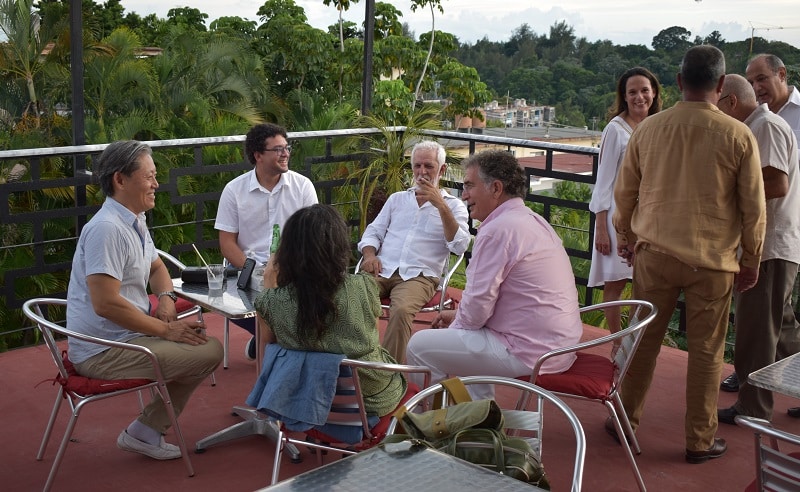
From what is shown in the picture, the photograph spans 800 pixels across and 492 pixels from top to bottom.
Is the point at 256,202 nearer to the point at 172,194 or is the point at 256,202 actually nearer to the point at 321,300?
the point at 172,194

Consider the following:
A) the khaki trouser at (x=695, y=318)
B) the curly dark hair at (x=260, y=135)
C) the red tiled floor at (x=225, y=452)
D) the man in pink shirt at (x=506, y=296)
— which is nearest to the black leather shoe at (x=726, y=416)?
the red tiled floor at (x=225, y=452)

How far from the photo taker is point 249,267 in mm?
3602

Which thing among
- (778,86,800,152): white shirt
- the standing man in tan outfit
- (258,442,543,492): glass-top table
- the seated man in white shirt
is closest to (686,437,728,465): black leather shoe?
the standing man in tan outfit

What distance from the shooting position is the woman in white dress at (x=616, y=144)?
4207mm

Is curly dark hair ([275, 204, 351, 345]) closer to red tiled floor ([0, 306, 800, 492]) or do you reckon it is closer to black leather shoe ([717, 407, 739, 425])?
red tiled floor ([0, 306, 800, 492])

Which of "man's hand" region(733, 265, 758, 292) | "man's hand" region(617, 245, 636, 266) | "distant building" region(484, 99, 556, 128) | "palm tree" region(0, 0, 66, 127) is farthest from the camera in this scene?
"distant building" region(484, 99, 556, 128)

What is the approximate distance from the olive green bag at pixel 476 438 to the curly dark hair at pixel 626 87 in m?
2.60

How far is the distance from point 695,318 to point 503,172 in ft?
3.07

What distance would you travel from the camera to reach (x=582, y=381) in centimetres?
306

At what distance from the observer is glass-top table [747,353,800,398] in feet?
7.48

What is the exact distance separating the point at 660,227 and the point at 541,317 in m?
0.60

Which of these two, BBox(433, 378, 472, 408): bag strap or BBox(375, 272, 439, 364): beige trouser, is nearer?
BBox(433, 378, 472, 408): bag strap

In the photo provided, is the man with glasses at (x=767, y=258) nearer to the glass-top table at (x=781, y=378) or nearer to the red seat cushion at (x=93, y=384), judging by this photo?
the glass-top table at (x=781, y=378)

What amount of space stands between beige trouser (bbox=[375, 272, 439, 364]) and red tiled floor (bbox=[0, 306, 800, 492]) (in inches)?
27.8
